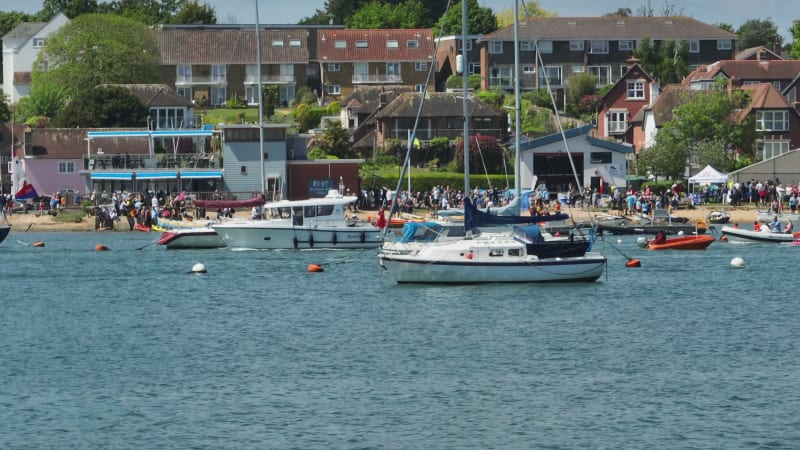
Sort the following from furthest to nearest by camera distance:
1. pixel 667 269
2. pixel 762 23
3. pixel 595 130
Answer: pixel 762 23 → pixel 595 130 → pixel 667 269

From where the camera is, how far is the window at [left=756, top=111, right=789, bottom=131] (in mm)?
112250

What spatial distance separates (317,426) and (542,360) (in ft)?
33.4

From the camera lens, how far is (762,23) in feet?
652

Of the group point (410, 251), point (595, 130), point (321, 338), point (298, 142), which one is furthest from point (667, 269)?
point (595, 130)

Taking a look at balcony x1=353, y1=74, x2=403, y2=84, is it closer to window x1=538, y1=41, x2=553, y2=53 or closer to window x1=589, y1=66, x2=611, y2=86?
window x1=538, y1=41, x2=553, y2=53

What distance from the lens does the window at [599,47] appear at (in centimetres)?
14150

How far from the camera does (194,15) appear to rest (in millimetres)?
164875

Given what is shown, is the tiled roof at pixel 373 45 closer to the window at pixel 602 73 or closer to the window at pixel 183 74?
the window at pixel 183 74

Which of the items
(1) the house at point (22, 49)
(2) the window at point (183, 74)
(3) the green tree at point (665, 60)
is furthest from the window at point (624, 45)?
(1) the house at point (22, 49)

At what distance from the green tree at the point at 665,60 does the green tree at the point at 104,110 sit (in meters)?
44.5

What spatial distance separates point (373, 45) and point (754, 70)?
39.3 meters

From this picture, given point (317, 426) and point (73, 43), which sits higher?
point (73, 43)

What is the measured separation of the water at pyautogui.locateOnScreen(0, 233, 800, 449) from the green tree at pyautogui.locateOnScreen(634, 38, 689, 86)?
214 ft

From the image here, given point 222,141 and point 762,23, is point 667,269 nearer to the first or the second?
point 222,141
